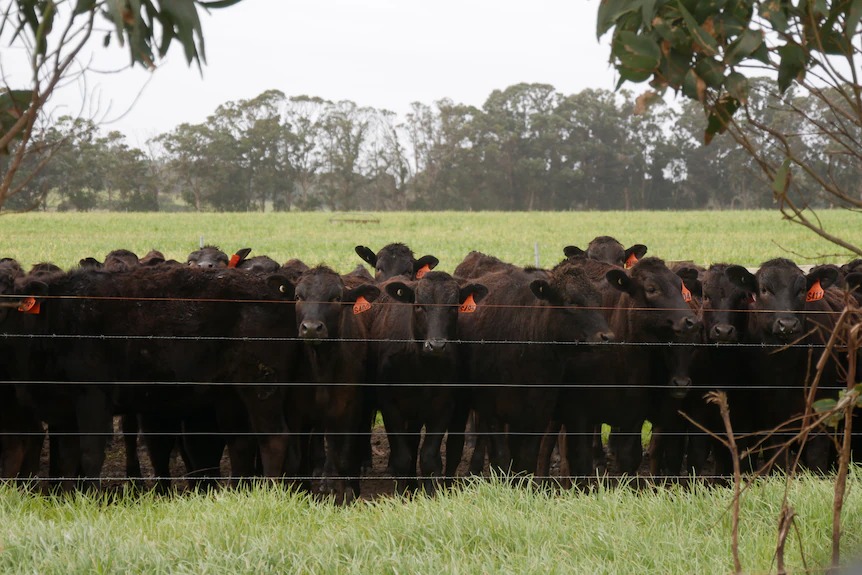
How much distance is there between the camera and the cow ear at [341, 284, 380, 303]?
825 cm

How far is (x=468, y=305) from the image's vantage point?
8281 millimetres

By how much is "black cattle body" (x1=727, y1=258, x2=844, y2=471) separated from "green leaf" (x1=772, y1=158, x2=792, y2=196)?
508 centimetres

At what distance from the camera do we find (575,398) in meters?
8.41

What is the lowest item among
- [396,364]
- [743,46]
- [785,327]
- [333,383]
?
[333,383]

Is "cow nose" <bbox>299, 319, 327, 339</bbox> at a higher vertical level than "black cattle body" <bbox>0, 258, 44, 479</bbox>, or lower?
higher

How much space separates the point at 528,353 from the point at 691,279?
2128 millimetres

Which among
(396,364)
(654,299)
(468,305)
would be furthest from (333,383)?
(654,299)

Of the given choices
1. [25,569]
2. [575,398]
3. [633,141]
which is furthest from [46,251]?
[633,141]

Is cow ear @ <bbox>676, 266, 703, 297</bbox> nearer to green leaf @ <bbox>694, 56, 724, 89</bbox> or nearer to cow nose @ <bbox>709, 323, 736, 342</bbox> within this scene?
cow nose @ <bbox>709, 323, 736, 342</bbox>

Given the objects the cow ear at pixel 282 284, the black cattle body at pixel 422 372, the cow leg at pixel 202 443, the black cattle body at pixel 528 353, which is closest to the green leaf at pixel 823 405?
the black cattle body at pixel 528 353

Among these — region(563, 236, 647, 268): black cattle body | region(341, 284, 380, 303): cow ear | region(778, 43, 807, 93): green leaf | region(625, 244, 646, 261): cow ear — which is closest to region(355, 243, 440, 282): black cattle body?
region(563, 236, 647, 268): black cattle body

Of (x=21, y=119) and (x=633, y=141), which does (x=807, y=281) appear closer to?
(x=21, y=119)

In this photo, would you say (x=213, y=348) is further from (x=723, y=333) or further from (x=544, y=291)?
(x=723, y=333)

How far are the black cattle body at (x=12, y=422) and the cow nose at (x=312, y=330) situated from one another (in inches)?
84.0
